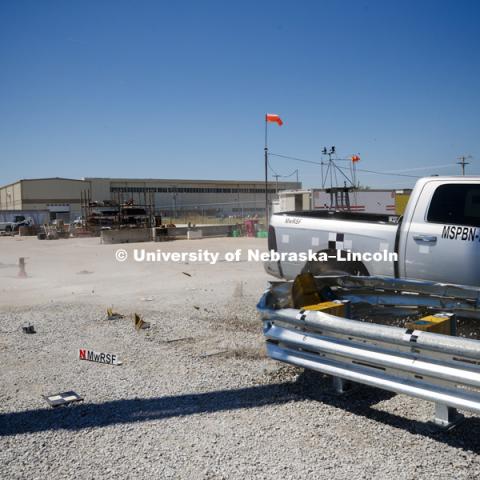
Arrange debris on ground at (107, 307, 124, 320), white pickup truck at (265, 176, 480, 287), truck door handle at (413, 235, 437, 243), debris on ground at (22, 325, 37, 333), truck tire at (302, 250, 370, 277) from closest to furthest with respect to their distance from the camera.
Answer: white pickup truck at (265, 176, 480, 287), truck door handle at (413, 235, 437, 243), truck tire at (302, 250, 370, 277), debris on ground at (22, 325, 37, 333), debris on ground at (107, 307, 124, 320)

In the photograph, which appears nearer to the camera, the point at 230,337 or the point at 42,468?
the point at 42,468

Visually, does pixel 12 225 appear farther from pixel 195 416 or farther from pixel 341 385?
pixel 341 385

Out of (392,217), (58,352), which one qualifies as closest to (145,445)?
(58,352)

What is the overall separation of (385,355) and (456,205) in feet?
9.71

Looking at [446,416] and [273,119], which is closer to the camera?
[446,416]

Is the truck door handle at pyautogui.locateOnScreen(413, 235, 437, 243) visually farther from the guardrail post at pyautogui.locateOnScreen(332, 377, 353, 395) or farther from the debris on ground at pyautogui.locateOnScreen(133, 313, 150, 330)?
the debris on ground at pyautogui.locateOnScreen(133, 313, 150, 330)

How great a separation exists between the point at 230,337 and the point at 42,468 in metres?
3.29

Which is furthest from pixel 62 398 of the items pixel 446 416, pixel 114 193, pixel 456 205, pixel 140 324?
pixel 114 193

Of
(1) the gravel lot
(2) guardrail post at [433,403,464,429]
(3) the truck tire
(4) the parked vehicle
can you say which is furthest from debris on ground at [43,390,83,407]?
(4) the parked vehicle

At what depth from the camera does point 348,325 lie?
382 centimetres

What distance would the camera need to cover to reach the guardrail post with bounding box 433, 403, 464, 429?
10.9ft

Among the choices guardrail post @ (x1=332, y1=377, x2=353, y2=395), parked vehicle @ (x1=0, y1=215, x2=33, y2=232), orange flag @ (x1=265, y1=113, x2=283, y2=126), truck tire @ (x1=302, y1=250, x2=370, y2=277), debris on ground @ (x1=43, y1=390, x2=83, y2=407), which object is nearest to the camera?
guardrail post @ (x1=332, y1=377, x2=353, y2=395)

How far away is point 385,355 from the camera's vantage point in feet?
11.7

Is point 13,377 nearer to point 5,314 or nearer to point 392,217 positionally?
point 5,314
